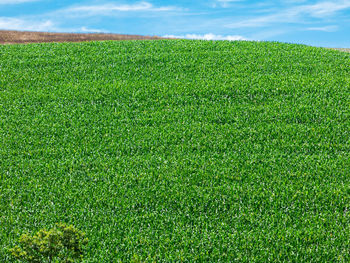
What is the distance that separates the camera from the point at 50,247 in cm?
643

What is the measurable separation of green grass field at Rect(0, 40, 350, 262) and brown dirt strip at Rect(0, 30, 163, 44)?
8.13 meters

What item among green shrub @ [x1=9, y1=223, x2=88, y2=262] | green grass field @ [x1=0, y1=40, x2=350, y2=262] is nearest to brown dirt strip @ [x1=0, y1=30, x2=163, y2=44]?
green grass field @ [x1=0, y1=40, x2=350, y2=262]

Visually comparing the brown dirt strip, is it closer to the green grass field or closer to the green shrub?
the green grass field

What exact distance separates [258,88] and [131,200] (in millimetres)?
8809

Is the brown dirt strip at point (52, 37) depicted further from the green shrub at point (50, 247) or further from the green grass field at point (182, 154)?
the green shrub at point (50, 247)

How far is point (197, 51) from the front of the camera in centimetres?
1967

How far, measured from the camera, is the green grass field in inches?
298

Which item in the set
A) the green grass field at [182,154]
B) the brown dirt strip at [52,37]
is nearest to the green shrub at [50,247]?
the green grass field at [182,154]

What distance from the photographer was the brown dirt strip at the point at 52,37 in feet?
87.6

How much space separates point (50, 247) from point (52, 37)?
2531cm

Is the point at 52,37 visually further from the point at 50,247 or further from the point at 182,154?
the point at 50,247

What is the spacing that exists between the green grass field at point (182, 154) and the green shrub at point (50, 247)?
449 millimetres

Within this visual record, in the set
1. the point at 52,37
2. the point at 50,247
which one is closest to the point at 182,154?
the point at 50,247

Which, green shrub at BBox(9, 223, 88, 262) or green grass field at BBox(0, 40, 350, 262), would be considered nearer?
green shrub at BBox(9, 223, 88, 262)
